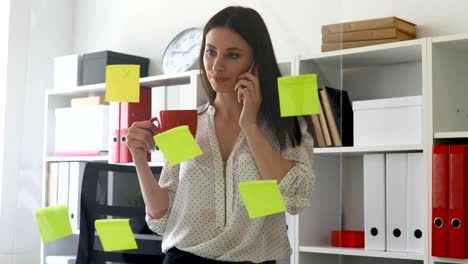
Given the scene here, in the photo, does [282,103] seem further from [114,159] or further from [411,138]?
[411,138]

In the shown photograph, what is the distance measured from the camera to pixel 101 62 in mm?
1484

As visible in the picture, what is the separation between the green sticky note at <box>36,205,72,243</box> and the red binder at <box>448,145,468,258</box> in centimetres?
112

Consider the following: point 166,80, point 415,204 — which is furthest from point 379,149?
point 166,80

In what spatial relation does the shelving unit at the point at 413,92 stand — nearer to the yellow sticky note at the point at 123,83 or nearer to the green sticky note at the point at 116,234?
the green sticky note at the point at 116,234

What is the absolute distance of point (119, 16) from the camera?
1.58m

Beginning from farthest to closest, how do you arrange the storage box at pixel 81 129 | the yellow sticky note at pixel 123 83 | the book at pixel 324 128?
1. the storage box at pixel 81 129
2. the yellow sticky note at pixel 123 83
3. the book at pixel 324 128

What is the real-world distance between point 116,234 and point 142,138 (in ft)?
0.73

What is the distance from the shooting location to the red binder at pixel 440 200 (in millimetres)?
1985

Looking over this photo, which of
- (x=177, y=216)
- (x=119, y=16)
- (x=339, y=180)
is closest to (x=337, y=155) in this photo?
(x=339, y=180)

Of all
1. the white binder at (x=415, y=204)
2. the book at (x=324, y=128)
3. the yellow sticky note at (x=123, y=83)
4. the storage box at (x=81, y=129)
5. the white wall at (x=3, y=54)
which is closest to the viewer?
the book at (x=324, y=128)

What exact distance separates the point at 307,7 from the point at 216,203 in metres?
0.43

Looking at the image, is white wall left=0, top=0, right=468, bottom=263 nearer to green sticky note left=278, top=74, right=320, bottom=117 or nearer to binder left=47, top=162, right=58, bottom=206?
binder left=47, top=162, right=58, bottom=206

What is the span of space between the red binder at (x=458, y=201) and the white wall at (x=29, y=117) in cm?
114

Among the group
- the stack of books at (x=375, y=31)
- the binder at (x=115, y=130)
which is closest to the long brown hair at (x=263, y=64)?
the binder at (x=115, y=130)
